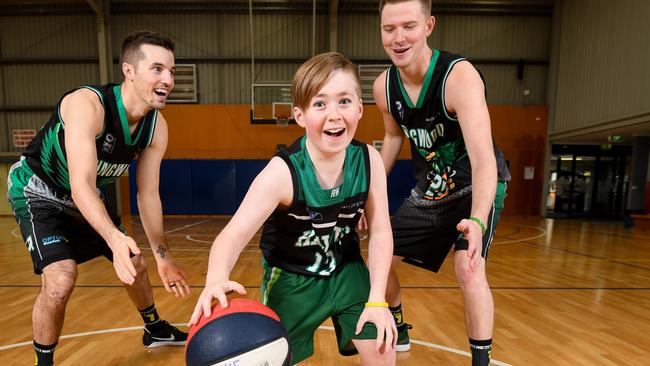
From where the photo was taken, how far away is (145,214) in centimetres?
228

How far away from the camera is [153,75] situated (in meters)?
2.04

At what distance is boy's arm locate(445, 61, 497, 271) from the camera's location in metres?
1.70

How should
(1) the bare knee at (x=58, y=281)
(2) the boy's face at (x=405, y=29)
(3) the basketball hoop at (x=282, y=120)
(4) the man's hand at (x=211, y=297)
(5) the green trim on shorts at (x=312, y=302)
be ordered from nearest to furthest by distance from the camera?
(4) the man's hand at (x=211, y=297)
(5) the green trim on shorts at (x=312, y=302)
(2) the boy's face at (x=405, y=29)
(1) the bare knee at (x=58, y=281)
(3) the basketball hoop at (x=282, y=120)

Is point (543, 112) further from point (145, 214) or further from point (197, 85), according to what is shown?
point (145, 214)

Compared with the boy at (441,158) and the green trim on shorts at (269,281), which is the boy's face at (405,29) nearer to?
the boy at (441,158)

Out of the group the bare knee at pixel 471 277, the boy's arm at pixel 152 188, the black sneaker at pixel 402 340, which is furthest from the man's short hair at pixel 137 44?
the black sneaker at pixel 402 340

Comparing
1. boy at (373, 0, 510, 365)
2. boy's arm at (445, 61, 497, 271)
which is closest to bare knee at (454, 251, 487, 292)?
boy at (373, 0, 510, 365)

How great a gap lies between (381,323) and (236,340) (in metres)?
0.57

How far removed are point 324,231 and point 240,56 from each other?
11.6 meters

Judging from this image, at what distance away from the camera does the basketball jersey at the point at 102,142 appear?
209cm

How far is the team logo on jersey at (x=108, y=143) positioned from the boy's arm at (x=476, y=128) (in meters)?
1.90

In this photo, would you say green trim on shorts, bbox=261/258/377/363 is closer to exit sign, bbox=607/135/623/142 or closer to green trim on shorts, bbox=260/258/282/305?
green trim on shorts, bbox=260/258/282/305

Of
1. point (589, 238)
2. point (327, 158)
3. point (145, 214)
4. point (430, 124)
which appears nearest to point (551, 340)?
point (430, 124)

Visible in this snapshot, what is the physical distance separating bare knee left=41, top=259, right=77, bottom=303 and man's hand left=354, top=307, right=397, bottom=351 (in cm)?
159
